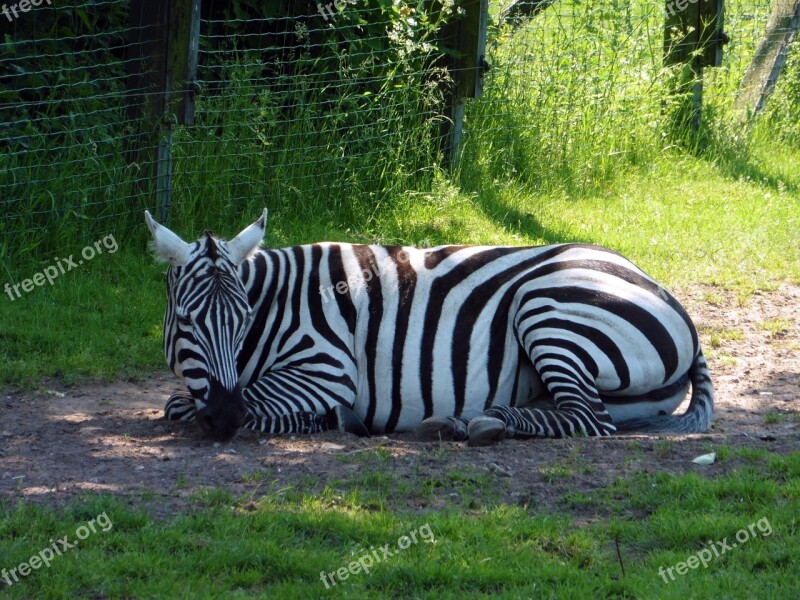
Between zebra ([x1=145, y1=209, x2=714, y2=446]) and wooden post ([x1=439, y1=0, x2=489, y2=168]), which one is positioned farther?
wooden post ([x1=439, y1=0, x2=489, y2=168])

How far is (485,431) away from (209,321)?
5.06 feet

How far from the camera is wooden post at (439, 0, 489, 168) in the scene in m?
10.4

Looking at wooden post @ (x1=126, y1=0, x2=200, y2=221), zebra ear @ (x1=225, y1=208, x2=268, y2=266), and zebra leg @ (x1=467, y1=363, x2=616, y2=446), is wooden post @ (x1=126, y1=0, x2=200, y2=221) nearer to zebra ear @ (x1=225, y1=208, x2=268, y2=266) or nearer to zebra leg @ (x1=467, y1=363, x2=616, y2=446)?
zebra ear @ (x1=225, y1=208, x2=268, y2=266)

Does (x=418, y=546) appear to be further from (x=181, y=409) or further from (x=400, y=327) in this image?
(x=181, y=409)

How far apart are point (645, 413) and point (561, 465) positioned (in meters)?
1.17

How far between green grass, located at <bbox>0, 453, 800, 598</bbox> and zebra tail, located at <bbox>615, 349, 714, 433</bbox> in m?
1.22

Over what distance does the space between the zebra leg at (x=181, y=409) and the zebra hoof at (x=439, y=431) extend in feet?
4.23

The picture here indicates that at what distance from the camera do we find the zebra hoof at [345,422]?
616 cm

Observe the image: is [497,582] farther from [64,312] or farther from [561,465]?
[64,312]
